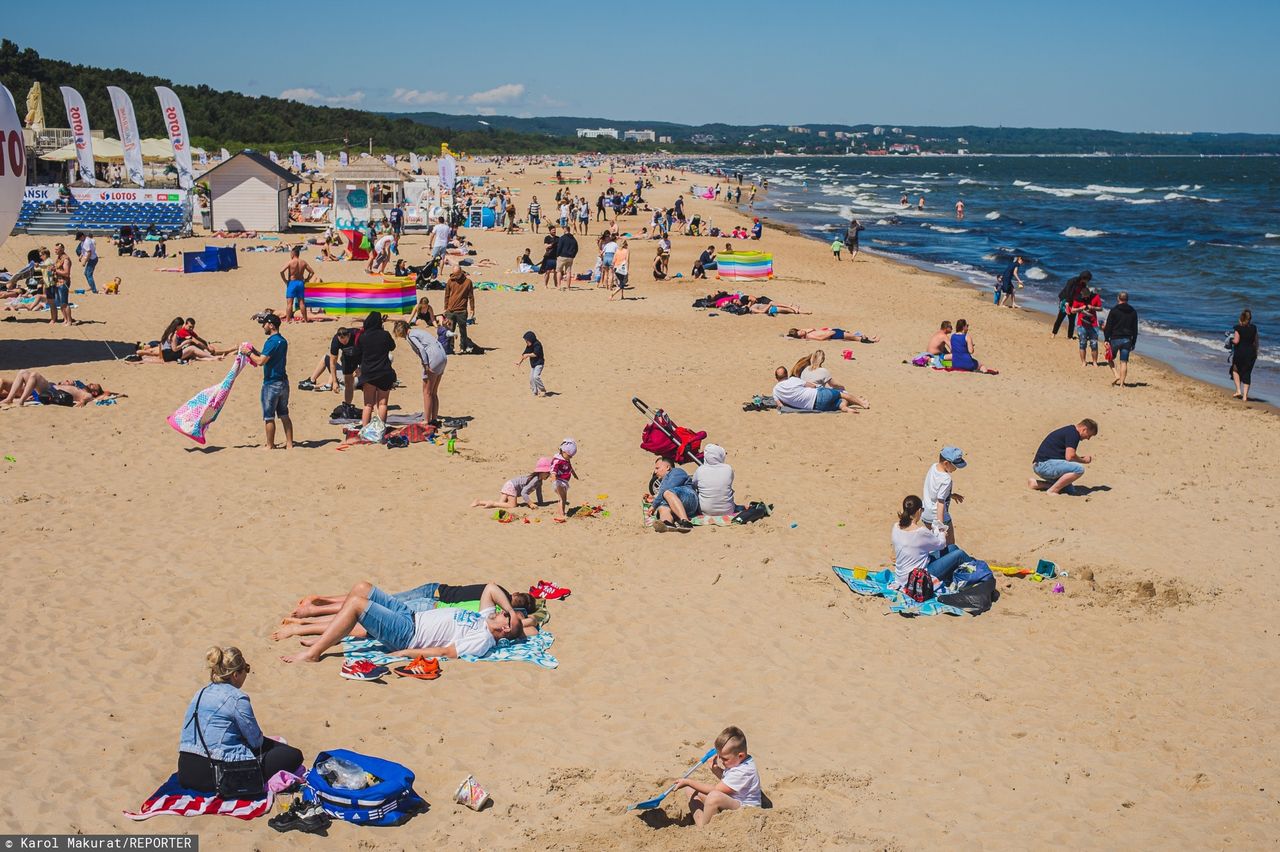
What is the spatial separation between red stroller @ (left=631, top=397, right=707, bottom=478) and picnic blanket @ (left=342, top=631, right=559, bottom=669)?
4.67 meters

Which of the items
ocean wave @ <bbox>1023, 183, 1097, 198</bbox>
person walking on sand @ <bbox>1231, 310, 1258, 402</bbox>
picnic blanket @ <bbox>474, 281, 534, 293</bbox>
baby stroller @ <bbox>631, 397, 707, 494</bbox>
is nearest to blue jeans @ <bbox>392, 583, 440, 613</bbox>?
baby stroller @ <bbox>631, 397, 707, 494</bbox>

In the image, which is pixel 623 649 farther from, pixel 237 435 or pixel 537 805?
pixel 237 435

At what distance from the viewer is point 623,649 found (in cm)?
847

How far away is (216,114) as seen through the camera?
3775 inches

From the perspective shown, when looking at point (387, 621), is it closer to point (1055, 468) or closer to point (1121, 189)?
point (1055, 468)

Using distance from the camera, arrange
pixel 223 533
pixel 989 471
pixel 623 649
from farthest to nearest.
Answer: pixel 989 471
pixel 223 533
pixel 623 649

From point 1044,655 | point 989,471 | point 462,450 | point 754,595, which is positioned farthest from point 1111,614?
point 462,450

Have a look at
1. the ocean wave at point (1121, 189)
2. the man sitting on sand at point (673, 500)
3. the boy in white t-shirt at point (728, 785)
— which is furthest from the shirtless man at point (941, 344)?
the ocean wave at point (1121, 189)

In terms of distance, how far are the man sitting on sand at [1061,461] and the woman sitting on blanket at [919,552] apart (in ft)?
10.4

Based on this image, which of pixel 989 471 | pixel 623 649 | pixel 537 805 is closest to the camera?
pixel 537 805

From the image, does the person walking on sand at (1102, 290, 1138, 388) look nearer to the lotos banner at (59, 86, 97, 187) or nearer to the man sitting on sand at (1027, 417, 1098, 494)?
the man sitting on sand at (1027, 417, 1098, 494)

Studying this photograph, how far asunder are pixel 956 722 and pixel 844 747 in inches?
37.5

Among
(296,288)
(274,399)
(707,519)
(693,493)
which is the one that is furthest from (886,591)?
(296,288)

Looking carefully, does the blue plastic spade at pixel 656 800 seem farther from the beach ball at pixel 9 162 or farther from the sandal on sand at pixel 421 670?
the beach ball at pixel 9 162
